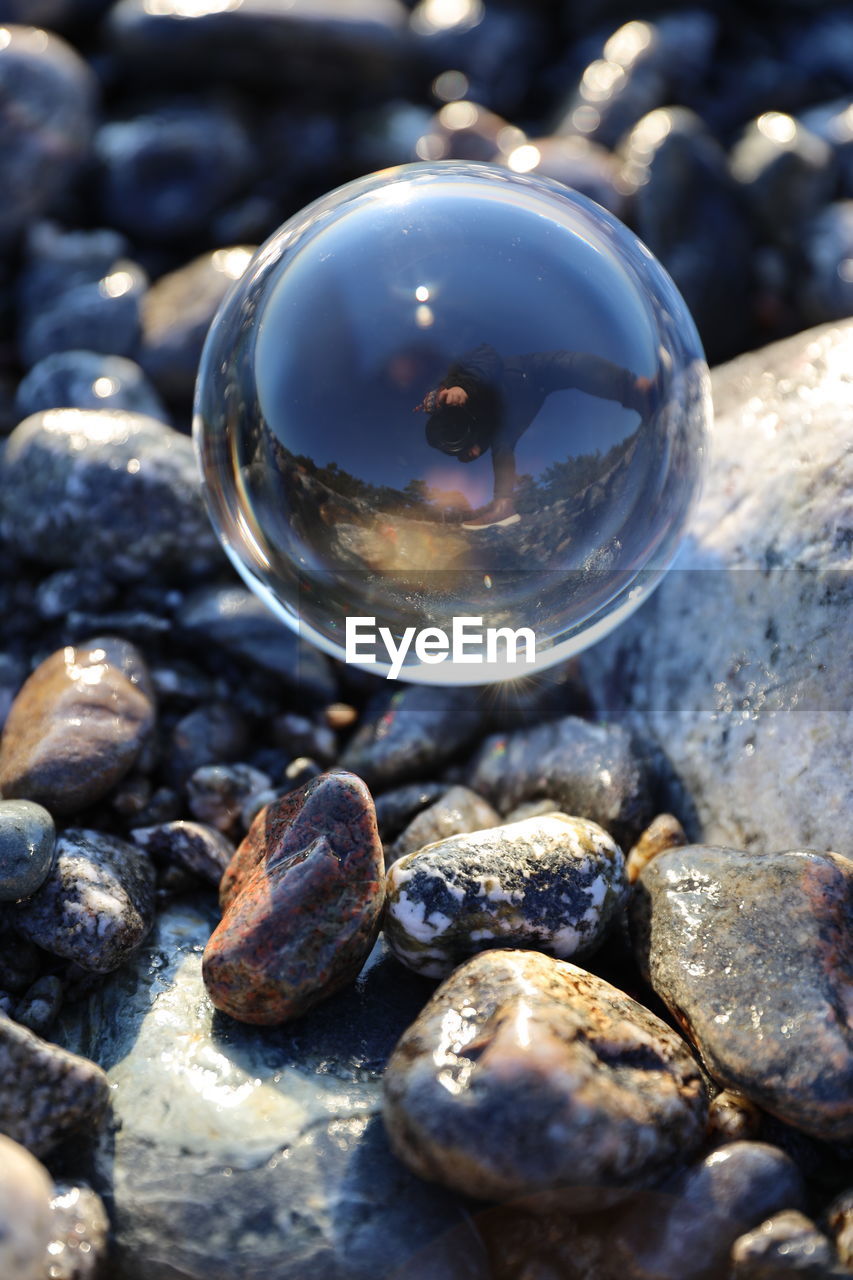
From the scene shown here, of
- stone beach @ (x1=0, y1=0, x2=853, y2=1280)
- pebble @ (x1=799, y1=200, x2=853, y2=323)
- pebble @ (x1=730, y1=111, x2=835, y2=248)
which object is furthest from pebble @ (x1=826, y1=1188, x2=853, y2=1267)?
pebble @ (x1=730, y1=111, x2=835, y2=248)

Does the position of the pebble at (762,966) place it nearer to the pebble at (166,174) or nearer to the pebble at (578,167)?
the pebble at (578,167)

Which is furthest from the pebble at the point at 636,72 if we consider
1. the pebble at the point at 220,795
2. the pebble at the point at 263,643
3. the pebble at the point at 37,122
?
the pebble at the point at 220,795

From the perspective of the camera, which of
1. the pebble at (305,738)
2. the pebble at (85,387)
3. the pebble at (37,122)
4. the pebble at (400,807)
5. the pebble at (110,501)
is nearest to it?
the pebble at (400,807)

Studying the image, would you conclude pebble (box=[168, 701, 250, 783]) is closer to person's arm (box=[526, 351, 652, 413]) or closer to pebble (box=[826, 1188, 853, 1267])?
person's arm (box=[526, 351, 652, 413])

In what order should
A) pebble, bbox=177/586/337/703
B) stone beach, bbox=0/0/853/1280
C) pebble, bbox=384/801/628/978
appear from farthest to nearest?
pebble, bbox=177/586/337/703
pebble, bbox=384/801/628/978
stone beach, bbox=0/0/853/1280

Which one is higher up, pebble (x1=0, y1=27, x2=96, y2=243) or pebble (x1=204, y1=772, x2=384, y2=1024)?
pebble (x1=0, y1=27, x2=96, y2=243)

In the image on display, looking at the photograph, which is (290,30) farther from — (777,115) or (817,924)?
(817,924)
